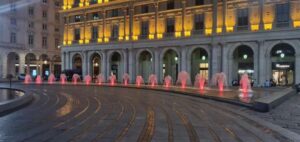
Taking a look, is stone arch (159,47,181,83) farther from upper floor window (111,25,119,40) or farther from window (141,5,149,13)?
upper floor window (111,25,119,40)

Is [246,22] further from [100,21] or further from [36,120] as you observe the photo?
[36,120]

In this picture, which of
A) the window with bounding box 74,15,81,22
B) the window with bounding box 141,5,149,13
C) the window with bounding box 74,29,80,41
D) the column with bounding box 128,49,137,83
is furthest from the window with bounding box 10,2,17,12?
the window with bounding box 141,5,149,13

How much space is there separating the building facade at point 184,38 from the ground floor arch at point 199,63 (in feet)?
0.52

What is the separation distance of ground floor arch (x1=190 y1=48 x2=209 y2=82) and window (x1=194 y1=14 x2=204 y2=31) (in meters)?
3.80

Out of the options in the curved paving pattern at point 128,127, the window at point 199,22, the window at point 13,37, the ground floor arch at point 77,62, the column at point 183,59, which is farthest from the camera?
the window at point 13,37

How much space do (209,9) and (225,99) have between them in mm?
28153

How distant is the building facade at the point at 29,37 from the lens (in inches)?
2635

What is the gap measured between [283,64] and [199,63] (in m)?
13.3

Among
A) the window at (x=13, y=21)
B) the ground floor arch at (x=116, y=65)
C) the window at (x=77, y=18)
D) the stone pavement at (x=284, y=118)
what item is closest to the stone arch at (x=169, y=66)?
the ground floor arch at (x=116, y=65)

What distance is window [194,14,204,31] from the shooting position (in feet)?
156

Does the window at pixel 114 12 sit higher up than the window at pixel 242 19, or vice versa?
the window at pixel 114 12

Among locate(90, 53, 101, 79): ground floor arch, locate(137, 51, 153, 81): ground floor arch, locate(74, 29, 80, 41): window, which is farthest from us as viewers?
locate(74, 29, 80, 41): window

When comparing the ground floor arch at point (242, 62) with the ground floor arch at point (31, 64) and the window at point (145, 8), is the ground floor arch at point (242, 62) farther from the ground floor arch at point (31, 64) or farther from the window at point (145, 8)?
the ground floor arch at point (31, 64)

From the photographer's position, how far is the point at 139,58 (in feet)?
182
